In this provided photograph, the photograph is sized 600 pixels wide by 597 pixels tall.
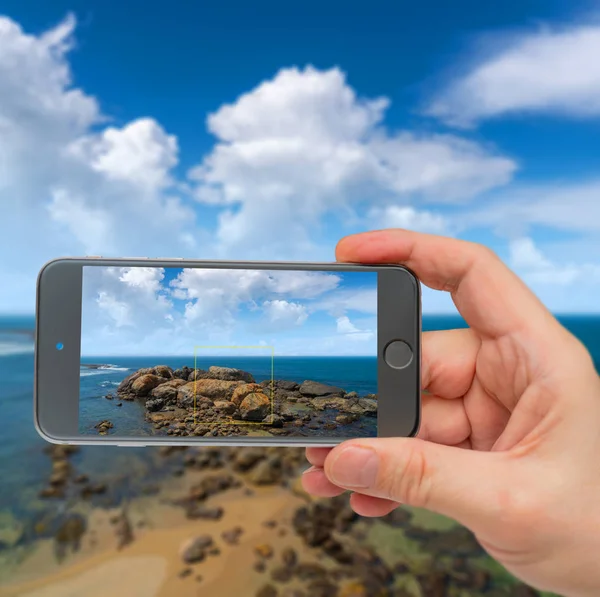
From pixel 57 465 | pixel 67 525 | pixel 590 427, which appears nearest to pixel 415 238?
pixel 590 427

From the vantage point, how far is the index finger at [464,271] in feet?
4.72

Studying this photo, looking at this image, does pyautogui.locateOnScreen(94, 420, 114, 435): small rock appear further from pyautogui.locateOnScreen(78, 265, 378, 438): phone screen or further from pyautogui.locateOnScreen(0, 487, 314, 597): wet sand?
pyautogui.locateOnScreen(0, 487, 314, 597): wet sand

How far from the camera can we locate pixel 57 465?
4.38m

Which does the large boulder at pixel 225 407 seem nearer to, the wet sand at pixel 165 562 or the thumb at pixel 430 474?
the thumb at pixel 430 474

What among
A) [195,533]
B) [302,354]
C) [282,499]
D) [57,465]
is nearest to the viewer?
[302,354]

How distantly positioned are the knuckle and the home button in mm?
272

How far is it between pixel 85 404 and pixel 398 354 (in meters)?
0.91

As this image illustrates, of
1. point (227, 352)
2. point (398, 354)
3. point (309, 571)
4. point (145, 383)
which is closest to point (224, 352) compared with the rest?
point (227, 352)

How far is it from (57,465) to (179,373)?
3.59 metres

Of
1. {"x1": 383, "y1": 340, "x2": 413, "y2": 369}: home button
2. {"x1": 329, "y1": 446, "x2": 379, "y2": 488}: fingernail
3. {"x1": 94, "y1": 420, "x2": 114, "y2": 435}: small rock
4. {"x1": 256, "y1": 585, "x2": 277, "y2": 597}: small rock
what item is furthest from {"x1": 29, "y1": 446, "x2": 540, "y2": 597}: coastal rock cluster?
{"x1": 383, "y1": 340, "x2": 413, "y2": 369}: home button

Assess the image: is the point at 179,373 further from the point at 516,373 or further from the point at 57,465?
the point at 57,465

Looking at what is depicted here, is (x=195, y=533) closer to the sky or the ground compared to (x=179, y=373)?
closer to the ground

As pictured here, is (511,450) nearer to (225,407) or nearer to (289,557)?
(225,407)

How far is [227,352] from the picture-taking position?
1500 millimetres
